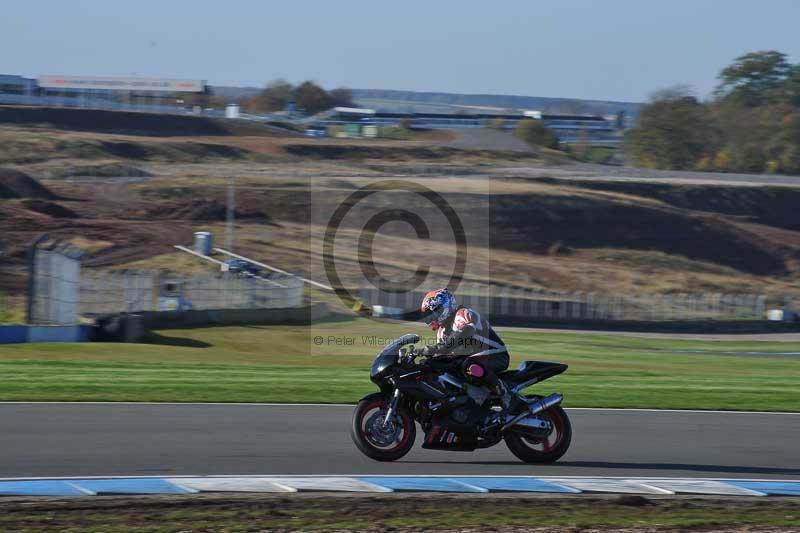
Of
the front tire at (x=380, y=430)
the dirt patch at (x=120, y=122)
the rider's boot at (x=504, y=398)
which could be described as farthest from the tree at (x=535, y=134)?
the front tire at (x=380, y=430)

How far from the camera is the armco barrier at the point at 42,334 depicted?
25797 millimetres

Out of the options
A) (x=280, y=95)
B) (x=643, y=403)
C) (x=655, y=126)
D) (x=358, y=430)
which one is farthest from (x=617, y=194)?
(x=280, y=95)

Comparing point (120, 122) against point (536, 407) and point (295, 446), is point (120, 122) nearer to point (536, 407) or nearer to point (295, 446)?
point (295, 446)

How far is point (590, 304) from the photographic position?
2083 inches

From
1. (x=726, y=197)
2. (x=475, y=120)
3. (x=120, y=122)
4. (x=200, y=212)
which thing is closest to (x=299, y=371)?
(x=200, y=212)

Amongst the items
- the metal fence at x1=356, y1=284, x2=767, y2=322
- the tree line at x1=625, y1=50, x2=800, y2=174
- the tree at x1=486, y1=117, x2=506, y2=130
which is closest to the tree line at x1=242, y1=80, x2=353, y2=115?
the tree at x1=486, y1=117, x2=506, y2=130

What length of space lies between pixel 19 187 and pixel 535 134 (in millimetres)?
78277

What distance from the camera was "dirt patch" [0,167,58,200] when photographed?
Result: 61.8 meters

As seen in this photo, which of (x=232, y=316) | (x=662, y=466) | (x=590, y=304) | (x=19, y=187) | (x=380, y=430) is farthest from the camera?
(x=19, y=187)

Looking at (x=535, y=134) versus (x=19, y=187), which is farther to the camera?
(x=535, y=134)

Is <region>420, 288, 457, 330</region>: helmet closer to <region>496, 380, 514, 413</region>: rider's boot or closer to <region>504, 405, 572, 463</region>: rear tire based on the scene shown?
<region>496, 380, 514, 413</region>: rider's boot

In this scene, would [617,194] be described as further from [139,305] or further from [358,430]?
[358,430]

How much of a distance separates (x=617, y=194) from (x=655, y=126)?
151 feet

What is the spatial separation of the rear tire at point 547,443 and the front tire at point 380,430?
1111mm
